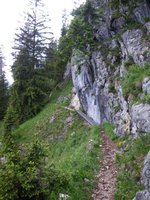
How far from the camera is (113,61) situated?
25.2 m

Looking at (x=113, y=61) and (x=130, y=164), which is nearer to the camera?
(x=130, y=164)

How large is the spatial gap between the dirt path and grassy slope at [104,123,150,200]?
349 mm

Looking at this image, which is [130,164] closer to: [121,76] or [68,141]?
[121,76]

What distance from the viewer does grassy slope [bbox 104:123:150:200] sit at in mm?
12773

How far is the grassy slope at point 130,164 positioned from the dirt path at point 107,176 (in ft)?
1.15

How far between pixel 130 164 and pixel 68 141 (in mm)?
10716

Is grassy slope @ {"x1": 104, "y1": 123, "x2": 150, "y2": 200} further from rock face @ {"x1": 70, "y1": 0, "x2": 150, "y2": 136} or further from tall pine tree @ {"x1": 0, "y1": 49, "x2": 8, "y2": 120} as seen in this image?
tall pine tree @ {"x1": 0, "y1": 49, "x2": 8, "y2": 120}

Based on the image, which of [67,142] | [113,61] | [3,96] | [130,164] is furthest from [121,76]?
[3,96]

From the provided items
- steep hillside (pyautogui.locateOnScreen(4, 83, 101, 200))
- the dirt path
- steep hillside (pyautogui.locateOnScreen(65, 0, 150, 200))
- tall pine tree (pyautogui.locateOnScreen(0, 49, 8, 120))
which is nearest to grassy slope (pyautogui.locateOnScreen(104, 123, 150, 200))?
steep hillside (pyautogui.locateOnScreen(65, 0, 150, 200))

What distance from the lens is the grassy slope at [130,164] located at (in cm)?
1277

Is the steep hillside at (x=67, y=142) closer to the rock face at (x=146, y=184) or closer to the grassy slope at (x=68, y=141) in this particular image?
the grassy slope at (x=68, y=141)

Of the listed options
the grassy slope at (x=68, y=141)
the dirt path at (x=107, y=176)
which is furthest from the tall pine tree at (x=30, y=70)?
the dirt path at (x=107, y=176)

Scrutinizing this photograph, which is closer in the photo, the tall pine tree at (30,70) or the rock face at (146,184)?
the rock face at (146,184)

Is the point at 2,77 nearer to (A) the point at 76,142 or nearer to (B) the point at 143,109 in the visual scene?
(A) the point at 76,142
